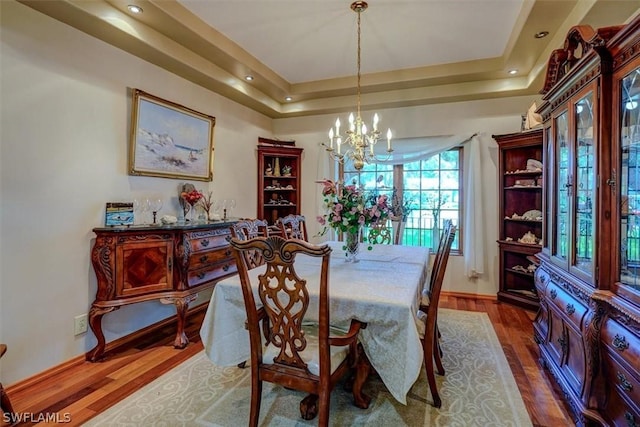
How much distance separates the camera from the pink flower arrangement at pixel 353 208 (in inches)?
87.7

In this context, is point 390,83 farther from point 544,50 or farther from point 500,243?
point 500,243

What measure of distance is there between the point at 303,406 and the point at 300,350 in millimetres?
525

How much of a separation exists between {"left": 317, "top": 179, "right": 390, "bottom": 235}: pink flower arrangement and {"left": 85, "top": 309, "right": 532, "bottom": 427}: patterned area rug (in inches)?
43.2

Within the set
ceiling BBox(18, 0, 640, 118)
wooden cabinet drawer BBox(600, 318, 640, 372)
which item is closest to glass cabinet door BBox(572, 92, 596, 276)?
wooden cabinet drawer BBox(600, 318, 640, 372)

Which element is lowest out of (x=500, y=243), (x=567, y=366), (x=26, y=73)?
(x=567, y=366)

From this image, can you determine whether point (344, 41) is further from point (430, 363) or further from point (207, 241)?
point (430, 363)

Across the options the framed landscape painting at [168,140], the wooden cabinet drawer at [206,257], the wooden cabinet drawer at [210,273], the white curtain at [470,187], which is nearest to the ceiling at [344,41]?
the framed landscape painting at [168,140]

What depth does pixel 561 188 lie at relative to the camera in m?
2.23

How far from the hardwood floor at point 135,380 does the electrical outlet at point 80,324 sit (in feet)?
0.80

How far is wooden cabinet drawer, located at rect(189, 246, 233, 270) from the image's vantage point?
2829 millimetres

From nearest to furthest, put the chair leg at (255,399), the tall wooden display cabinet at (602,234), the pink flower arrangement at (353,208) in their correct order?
the tall wooden display cabinet at (602,234), the chair leg at (255,399), the pink flower arrangement at (353,208)

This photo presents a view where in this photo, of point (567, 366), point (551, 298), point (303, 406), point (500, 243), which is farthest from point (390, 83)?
point (303, 406)

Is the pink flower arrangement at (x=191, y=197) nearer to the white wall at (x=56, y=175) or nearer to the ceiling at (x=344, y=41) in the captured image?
the white wall at (x=56, y=175)

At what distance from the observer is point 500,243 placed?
13.0 feet
